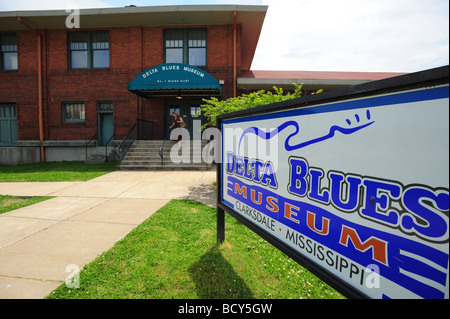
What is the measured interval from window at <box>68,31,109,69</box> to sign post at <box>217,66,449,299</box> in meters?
15.9

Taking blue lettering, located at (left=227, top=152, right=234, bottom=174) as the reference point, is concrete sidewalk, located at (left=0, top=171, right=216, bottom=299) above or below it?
below

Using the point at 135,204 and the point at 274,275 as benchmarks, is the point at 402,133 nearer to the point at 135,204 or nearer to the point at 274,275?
the point at 274,275

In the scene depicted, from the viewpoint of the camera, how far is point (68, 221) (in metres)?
4.34

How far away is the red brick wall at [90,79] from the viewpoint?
13914 mm

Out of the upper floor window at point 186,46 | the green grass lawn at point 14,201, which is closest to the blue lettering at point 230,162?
the green grass lawn at point 14,201

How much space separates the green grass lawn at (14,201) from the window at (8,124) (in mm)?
12322

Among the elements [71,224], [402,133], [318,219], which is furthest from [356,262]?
[71,224]

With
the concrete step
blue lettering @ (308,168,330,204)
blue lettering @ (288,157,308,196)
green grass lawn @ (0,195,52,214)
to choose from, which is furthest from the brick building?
blue lettering @ (308,168,330,204)

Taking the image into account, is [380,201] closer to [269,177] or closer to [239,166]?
[269,177]

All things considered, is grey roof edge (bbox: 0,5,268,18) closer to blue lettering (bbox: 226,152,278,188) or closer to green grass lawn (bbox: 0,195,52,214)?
green grass lawn (bbox: 0,195,52,214)

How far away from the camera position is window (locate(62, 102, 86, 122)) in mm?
14688

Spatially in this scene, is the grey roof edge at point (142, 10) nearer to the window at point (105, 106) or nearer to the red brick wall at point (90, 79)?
the red brick wall at point (90, 79)

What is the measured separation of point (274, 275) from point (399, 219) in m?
1.86
